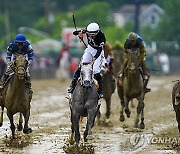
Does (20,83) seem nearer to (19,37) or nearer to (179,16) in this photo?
(19,37)

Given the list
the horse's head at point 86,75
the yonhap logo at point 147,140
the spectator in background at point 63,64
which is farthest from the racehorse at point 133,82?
the spectator in background at point 63,64

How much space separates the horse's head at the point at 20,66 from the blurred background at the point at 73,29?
6.56 m

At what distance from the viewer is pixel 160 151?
13320 millimetres

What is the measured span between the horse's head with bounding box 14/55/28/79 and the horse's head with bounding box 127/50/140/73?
152 inches

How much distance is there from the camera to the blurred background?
160ft

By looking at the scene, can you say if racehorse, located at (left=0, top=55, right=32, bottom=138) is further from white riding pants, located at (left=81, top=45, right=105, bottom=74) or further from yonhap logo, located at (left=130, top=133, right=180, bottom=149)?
yonhap logo, located at (left=130, top=133, right=180, bottom=149)

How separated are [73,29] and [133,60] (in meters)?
39.0

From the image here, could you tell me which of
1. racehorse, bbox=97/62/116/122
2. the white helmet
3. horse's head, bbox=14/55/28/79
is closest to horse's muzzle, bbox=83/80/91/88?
the white helmet

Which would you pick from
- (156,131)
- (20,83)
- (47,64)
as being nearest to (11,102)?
(20,83)

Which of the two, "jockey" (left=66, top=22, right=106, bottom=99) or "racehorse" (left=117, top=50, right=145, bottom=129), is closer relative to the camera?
"jockey" (left=66, top=22, right=106, bottom=99)

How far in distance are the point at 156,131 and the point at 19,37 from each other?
4408 mm

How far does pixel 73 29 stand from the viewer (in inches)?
2189

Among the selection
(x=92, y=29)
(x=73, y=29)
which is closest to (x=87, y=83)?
(x=92, y=29)

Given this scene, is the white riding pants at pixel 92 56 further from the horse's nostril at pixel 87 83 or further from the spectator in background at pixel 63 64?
the spectator in background at pixel 63 64
